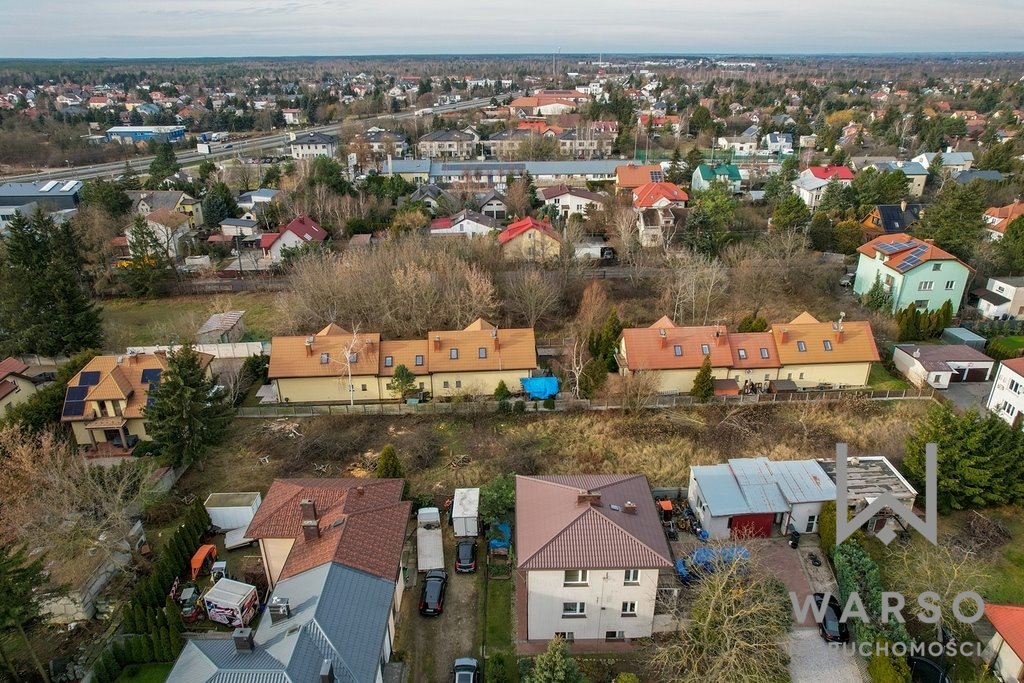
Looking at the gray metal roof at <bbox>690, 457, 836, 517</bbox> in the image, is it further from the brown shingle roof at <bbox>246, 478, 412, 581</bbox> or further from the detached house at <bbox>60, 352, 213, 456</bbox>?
the detached house at <bbox>60, 352, 213, 456</bbox>

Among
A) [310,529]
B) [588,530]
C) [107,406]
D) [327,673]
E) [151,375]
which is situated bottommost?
[107,406]

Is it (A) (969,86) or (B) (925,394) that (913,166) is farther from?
(A) (969,86)

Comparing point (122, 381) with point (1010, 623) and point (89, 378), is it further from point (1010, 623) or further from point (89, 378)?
point (1010, 623)

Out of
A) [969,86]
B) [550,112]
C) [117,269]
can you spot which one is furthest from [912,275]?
[969,86]

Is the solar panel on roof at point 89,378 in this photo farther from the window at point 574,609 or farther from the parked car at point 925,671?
the parked car at point 925,671

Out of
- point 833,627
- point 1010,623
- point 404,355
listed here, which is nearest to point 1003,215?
point 1010,623

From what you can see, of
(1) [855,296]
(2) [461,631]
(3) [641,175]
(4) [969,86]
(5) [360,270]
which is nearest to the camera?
(2) [461,631]

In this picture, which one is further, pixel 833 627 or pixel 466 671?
pixel 833 627
